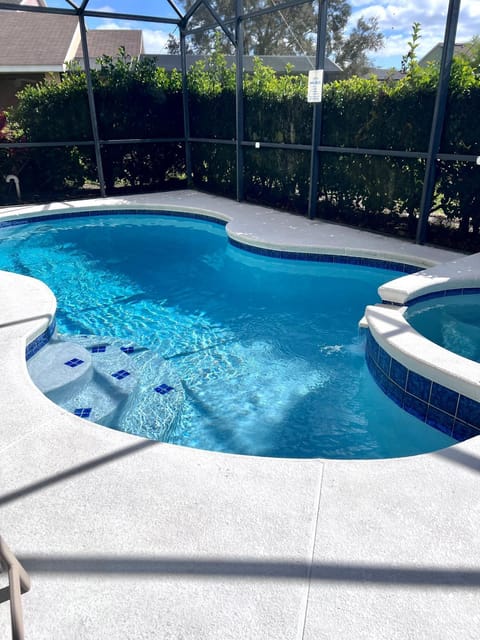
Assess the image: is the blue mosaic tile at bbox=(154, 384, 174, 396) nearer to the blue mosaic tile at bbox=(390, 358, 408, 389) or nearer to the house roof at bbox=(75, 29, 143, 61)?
the blue mosaic tile at bbox=(390, 358, 408, 389)

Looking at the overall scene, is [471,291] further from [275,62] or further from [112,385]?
[275,62]

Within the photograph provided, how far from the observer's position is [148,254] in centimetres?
748

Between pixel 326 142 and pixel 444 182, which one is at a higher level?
pixel 326 142

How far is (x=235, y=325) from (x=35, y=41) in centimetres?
1585

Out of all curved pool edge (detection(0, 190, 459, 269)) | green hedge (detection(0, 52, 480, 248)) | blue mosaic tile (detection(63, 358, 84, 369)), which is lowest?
blue mosaic tile (detection(63, 358, 84, 369))

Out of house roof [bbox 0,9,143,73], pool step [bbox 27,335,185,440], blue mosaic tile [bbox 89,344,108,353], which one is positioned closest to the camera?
pool step [bbox 27,335,185,440]

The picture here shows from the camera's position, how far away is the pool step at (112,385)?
3.45 m

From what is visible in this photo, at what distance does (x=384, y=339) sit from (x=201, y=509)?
210 centimetres

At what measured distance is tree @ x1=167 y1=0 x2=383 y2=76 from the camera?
382 inches

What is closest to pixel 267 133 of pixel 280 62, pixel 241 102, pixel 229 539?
pixel 241 102

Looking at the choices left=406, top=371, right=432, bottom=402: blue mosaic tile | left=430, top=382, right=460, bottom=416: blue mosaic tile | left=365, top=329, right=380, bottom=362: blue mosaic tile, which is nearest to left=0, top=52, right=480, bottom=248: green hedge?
left=365, top=329, right=380, bottom=362: blue mosaic tile

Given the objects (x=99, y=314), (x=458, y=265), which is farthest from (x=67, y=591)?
(x=458, y=265)

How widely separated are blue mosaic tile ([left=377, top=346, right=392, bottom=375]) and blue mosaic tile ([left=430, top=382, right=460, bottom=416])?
48 centimetres

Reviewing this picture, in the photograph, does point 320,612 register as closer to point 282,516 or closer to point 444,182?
point 282,516
